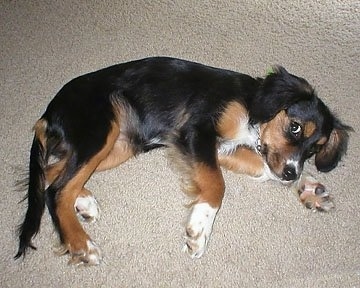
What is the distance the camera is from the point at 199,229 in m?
2.21

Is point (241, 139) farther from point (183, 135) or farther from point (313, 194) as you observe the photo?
point (313, 194)

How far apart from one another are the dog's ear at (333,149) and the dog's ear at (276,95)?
24 centimetres

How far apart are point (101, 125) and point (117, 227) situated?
17.8 inches

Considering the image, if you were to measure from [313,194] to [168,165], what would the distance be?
69cm

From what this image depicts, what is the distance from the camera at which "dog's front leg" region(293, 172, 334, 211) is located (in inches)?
96.0

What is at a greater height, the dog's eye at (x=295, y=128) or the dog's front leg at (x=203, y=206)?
the dog's eye at (x=295, y=128)

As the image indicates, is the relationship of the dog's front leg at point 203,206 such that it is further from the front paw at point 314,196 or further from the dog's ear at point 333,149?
the dog's ear at point 333,149

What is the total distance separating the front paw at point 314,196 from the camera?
2.44m

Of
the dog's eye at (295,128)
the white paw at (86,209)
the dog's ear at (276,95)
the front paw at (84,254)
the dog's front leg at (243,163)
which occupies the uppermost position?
the dog's ear at (276,95)

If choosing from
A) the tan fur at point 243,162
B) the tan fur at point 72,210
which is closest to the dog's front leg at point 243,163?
the tan fur at point 243,162

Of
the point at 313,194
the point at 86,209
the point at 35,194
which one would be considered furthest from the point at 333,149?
the point at 35,194

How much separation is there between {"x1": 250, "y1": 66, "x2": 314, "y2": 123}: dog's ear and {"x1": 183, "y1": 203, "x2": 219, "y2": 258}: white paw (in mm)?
513

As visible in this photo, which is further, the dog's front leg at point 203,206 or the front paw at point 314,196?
the front paw at point 314,196

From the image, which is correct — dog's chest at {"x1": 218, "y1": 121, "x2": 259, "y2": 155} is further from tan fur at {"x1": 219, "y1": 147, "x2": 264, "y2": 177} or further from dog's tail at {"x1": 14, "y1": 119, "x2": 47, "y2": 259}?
dog's tail at {"x1": 14, "y1": 119, "x2": 47, "y2": 259}
